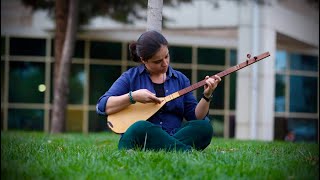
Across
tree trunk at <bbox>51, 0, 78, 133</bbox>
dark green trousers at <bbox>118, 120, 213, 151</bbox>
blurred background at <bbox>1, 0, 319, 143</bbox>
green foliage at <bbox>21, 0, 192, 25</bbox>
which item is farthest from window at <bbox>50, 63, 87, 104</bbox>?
dark green trousers at <bbox>118, 120, 213, 151</bbox>

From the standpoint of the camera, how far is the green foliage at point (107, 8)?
1905 centimetres

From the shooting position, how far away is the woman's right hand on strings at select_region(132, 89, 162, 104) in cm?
525

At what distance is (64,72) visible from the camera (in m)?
17.6

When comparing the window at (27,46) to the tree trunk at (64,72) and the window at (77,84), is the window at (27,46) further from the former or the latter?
the tree trunk at (64,72)

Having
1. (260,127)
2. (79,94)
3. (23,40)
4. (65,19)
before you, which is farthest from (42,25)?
(260,127)

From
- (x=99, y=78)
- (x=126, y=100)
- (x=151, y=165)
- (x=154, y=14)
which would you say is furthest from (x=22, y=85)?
(x=151, y=165)

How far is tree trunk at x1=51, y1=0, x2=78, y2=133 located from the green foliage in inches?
64.1

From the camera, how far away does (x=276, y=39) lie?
75.6ft

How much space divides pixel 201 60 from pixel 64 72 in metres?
7.23

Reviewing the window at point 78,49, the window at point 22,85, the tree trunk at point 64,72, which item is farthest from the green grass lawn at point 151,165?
the window at point 78,49

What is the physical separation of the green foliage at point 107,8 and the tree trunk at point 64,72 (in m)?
1.63

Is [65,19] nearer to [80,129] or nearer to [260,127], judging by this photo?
[80,129]

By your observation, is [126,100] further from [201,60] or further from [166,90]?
[201,60]

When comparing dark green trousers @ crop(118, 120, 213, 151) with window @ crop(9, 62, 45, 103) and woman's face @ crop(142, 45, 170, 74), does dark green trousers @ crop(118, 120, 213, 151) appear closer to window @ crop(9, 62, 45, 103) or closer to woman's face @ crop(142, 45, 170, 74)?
woman's face @ crop(142, 45, 170, 74)
